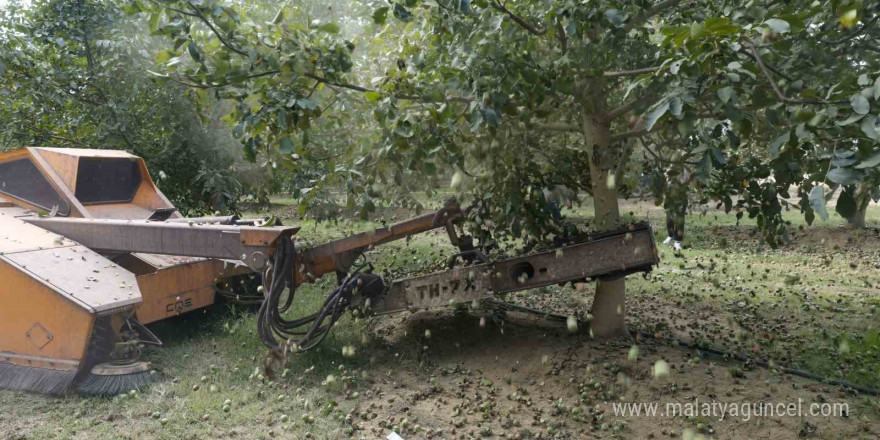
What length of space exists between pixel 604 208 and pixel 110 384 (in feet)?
12.4

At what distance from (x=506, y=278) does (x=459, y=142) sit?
120 centimetres

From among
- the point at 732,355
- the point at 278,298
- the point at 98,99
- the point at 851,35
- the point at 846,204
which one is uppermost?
the point at 851,35

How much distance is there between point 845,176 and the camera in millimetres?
2410

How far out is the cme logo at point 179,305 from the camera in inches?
203

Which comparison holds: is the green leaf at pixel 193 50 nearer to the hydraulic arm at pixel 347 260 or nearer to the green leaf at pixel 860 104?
the hydraulic arm at pixel 347 260

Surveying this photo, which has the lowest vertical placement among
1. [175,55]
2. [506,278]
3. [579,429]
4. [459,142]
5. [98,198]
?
[579,429]

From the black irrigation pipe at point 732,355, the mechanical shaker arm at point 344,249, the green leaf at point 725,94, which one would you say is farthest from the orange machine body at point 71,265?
the green leaf at point 725,94

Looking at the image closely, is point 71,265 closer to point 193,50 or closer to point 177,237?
point 177,237

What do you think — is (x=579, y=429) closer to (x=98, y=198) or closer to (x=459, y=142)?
(x=459, y=142)

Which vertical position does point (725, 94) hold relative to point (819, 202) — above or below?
above

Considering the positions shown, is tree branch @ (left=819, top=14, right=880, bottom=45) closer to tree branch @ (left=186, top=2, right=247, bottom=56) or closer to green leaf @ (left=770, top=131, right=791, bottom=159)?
green leaf @ (left=770, top=131, right=791, bottom=159)

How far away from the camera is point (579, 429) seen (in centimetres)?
384

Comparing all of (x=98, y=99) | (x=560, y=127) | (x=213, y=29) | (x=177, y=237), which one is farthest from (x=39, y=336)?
(x=98, y=99)

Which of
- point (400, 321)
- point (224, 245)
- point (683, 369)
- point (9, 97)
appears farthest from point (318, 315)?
point (9, 97)
